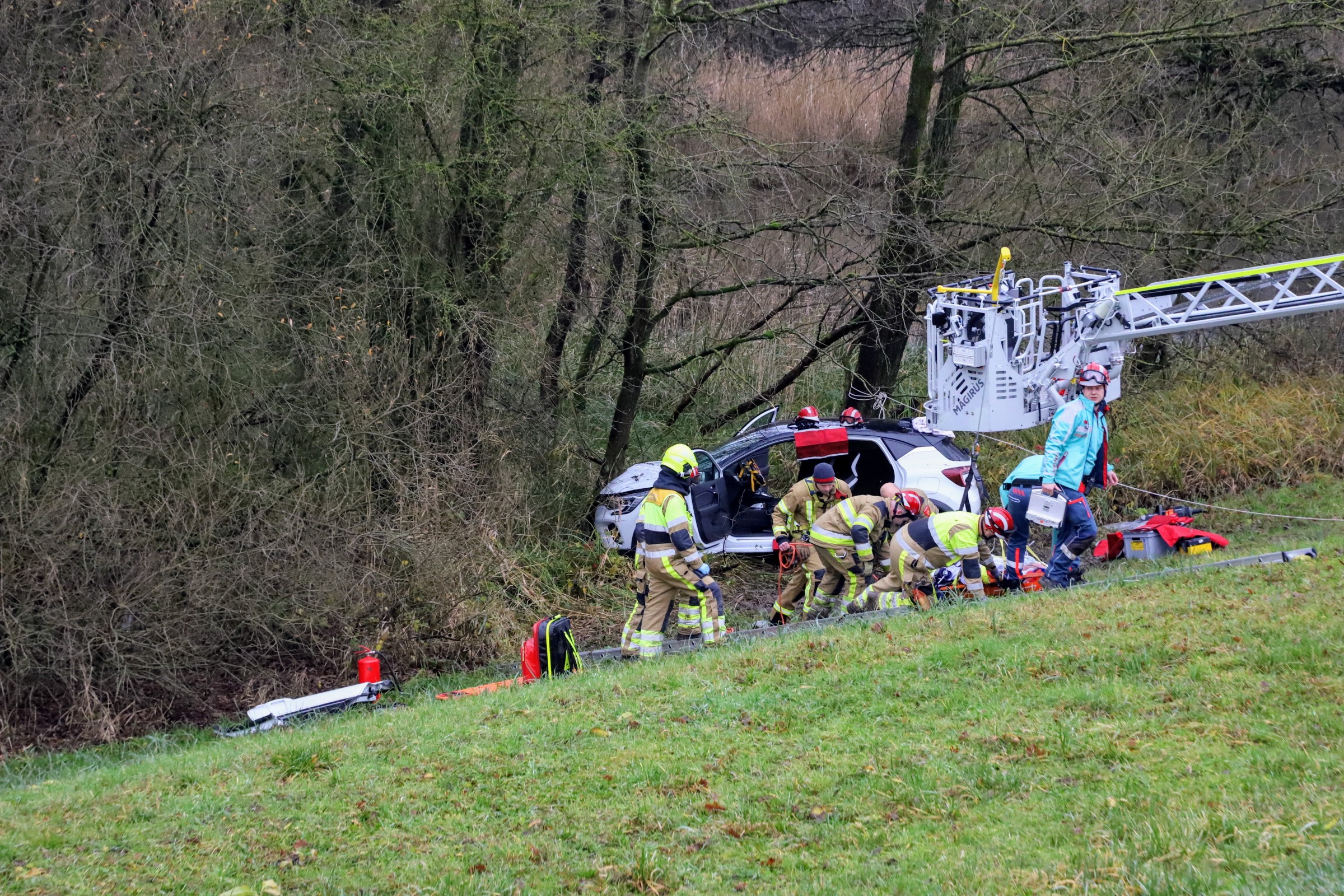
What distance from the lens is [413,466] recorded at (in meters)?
12.7

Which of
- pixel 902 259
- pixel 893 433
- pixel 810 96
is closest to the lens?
pixel 893 433

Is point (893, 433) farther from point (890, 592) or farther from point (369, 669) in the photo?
point (369, 669)

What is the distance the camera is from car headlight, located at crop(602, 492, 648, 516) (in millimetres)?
14555

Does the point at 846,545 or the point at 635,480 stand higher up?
the point at 635,480

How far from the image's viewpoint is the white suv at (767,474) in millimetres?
12828

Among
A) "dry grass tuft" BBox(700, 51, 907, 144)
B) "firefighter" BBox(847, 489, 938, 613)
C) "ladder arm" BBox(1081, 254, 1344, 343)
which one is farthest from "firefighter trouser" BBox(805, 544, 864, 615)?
"dry grass tuft" BBox(700, 51, 907, 144)

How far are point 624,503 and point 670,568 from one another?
4615mm

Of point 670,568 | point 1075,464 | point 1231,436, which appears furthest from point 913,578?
point 1231,436

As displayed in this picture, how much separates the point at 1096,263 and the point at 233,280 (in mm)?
12393

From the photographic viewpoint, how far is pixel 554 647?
9.88 m

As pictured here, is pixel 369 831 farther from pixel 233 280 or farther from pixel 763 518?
pixel 763 518

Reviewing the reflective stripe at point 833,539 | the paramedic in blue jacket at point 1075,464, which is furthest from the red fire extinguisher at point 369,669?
the paramedic in blue jacket at point 1075,464

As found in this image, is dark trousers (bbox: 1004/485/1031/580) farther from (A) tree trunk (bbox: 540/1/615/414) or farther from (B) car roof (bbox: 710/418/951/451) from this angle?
(A) tree trunk (bbox: 540/1/615/414)

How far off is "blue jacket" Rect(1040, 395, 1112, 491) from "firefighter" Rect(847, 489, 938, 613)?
3.97 feet
